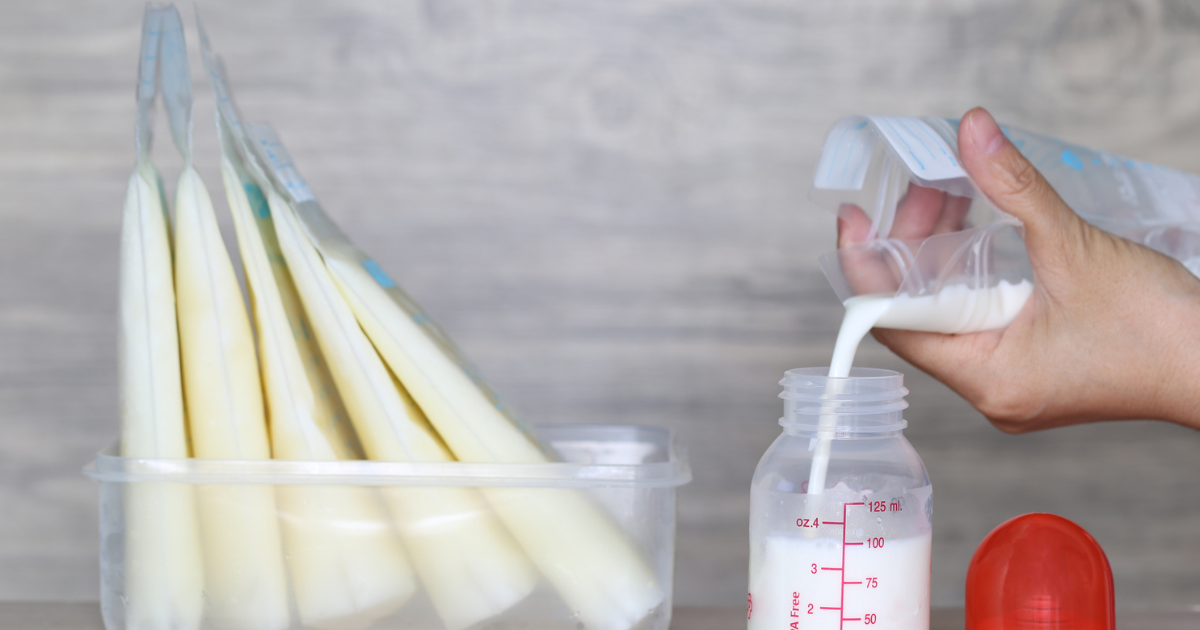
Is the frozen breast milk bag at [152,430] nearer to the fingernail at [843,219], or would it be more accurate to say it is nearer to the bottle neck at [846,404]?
the bottle neck at [846,404]

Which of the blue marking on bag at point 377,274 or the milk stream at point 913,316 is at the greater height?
the blue marking on bag at point 377,274

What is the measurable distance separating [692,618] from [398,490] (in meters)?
0.25

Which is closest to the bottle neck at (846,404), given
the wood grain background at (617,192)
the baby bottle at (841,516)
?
the baby bottle at (841,516)

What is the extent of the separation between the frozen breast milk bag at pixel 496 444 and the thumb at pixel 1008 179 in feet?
1.05

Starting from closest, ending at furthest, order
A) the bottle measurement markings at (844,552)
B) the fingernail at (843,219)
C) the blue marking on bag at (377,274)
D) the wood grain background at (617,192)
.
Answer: the bottle measurement markings at (844,552), the blue marking on bag at (377,274), the fingernail at (843,219), the wood grain background at (617,192)

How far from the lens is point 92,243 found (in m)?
0.94

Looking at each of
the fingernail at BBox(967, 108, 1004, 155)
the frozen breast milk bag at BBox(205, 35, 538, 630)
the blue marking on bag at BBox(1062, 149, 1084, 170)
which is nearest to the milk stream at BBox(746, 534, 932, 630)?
the frozen breast milk bag at BBox(205, 35, 538, 630)

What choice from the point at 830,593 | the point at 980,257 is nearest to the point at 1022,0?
the point at 980,257

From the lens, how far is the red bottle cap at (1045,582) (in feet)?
1.70

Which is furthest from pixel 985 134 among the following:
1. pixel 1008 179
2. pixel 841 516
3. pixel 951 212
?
pixel 841 516

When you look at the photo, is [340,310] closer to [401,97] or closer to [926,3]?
[401,97]

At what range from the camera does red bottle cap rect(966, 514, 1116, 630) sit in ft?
1.70

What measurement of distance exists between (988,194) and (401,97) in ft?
1.89

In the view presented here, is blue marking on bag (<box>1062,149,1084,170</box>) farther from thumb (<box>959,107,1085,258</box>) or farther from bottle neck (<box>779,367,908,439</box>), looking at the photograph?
bottle neck (<box>779,367,908,439</box>)
